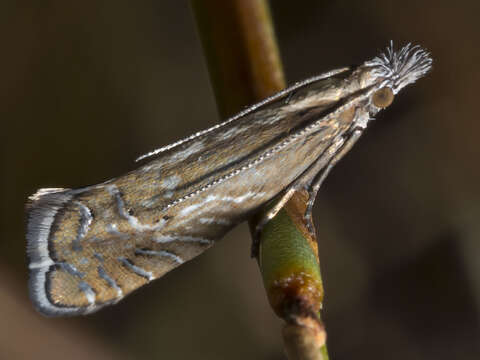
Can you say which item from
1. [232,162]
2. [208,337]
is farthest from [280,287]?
[208,337]

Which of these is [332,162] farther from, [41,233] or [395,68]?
[41,233]

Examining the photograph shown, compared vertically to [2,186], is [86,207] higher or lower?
lower

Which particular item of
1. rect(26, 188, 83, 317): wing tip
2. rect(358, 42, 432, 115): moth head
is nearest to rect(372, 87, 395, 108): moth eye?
rect(358, 42, 432, 115): moth head

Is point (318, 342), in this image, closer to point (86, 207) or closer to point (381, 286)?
point (86, 207)

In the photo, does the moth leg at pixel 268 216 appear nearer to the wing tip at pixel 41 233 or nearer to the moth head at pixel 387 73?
the moth head at pixel 387 73

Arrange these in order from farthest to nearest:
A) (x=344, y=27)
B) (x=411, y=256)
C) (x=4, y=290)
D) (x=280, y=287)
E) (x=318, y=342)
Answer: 1. (x=344, y=27)
2. (x=411, y=256)
3. (x=4, y=290)
4. (x=280, y=287)
5. (x=318, y=342)

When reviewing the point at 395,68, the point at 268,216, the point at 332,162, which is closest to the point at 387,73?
the point at 395,68

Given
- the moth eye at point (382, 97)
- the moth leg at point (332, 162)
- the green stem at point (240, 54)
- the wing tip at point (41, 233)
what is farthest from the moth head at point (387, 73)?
the wing tip at point (41, 233)
